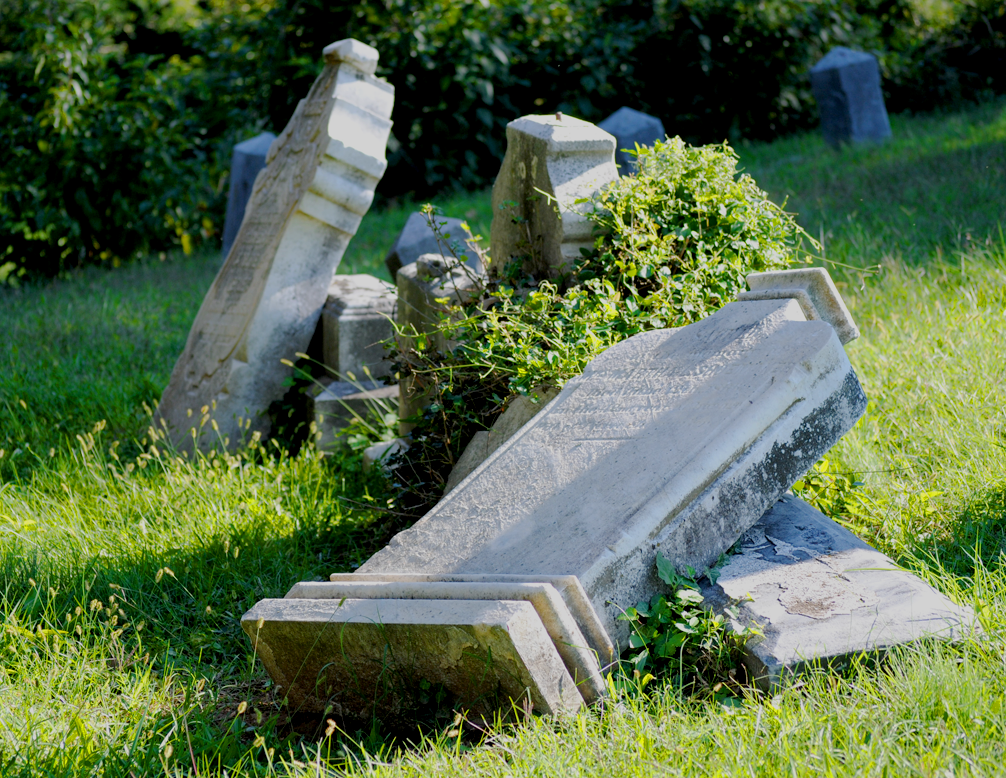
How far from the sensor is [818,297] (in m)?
2.60

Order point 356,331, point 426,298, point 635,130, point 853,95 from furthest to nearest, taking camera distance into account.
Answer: point 853,95 < point 635,130 < point 356,331 < point 426,298

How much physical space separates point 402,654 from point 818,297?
1.54m

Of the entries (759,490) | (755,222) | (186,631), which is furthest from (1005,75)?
(186,631)

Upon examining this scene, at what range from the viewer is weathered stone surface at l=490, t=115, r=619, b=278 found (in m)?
3.34

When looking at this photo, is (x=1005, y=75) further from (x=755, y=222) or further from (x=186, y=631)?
(x=186, y=631)

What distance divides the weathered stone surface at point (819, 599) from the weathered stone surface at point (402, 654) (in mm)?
457

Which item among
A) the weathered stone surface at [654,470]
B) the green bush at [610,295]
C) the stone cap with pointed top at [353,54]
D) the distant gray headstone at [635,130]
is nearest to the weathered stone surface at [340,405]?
the green bush at [610,295]

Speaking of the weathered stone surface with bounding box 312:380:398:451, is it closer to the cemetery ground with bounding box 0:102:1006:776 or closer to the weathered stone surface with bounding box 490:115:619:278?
the cemetery ground with bounding box 0:102:1006:776

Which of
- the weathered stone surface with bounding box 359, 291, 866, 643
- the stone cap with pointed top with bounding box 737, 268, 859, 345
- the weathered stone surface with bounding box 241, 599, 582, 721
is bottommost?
the weathered stone surface with bounding box 241, 599, 582, 721

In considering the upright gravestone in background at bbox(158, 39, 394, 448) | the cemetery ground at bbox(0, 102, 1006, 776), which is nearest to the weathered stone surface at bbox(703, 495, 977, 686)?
the cemetery ground at bbox(0, 102, 1006, 776)

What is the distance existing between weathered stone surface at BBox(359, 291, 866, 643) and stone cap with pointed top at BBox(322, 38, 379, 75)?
2.41 metres

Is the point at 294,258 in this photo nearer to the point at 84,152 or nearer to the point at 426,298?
the point at 426,298

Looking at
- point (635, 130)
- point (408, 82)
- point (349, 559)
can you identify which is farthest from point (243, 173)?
point (349, 559)

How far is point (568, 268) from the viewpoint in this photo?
11.0 feet
